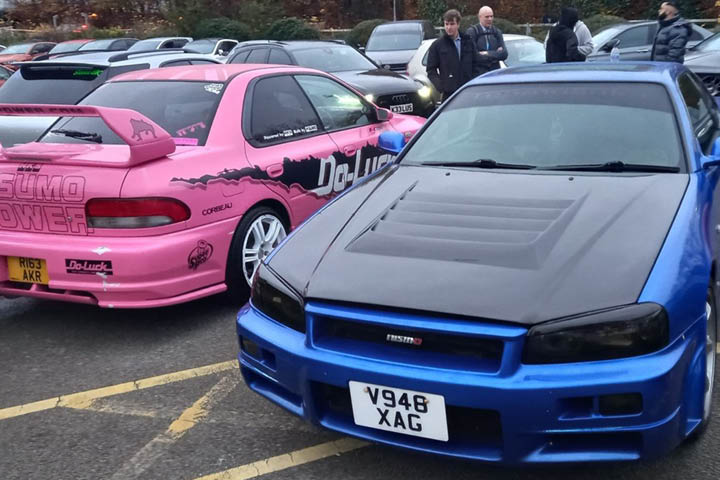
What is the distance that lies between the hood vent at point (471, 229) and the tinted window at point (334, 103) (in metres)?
2.45

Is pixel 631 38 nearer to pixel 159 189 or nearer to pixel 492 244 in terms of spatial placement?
pixel 159 189

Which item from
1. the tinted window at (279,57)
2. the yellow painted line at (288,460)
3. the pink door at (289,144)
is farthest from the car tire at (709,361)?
the tinted window at (279,57)

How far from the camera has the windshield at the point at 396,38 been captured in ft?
64.3

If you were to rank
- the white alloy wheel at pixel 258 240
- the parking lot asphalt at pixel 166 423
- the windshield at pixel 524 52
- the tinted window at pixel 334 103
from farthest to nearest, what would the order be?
1. the windshield at pixel 524 52
2. the tinted window at pixel 334 103
3. the white alloy wheel at pixel 258 240
4. the parking lot asphalt at pixel 166 423

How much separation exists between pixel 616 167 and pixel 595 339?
4.38ft

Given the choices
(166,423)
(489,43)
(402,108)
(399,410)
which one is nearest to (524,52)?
(402,108)

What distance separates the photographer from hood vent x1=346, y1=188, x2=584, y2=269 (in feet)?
9.37

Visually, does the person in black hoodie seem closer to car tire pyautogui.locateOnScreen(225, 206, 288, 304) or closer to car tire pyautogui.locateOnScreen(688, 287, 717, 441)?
car tire pyautogui.locateOnScreen(225, 206, 288, 304)

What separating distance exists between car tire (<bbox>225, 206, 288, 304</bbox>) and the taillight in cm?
52

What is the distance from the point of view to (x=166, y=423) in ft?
11.3

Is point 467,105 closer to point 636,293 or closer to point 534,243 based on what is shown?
point 534,243

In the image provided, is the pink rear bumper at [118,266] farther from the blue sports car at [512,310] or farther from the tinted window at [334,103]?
the tinted window at [334,103]

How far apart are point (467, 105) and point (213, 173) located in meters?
1.48

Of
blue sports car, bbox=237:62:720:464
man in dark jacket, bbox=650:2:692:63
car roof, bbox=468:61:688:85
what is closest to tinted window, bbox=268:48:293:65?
man in dark jacket, bbox=650:2:692:63
